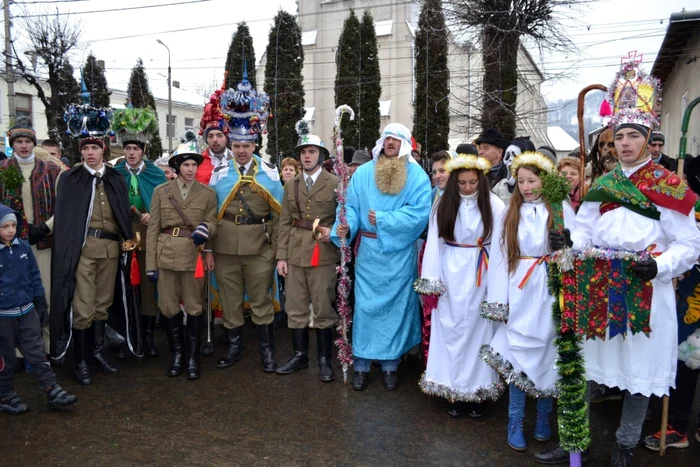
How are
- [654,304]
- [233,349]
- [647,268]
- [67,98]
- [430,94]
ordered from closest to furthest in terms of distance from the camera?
[647,268]
[654,304]
[233,349]
[67,98]
[430,94]

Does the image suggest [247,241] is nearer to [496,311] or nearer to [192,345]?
[192,345]

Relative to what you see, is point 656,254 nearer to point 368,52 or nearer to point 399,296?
point 399,296

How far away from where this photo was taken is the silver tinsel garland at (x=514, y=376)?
3750mm

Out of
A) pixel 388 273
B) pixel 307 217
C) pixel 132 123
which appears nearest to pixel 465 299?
pixel 388 273

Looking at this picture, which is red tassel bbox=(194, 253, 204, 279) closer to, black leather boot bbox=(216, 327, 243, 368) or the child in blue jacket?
black leather boot bbox=(216, 327, 243, 368)

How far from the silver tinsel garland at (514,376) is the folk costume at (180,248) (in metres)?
2.71

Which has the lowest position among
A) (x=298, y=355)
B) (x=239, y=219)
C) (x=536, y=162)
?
(x=298, y=355)

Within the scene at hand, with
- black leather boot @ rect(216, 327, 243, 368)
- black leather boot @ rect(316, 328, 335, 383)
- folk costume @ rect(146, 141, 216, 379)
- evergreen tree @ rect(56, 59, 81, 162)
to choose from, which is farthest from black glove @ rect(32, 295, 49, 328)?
evergreen tree @ rect(56, 59, 81, 162)

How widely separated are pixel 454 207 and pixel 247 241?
6.83ft

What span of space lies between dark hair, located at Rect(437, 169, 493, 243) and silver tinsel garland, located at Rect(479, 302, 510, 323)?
610 millimetres

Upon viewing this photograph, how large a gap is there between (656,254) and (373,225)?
2.28 meters

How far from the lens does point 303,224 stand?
5215mm

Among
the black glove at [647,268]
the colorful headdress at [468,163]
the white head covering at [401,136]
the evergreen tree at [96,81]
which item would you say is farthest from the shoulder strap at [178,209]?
the evergreen tree at [96,81]

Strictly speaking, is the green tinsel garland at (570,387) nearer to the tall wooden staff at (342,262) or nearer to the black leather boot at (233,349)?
the tall wooden staff at (342,262)
